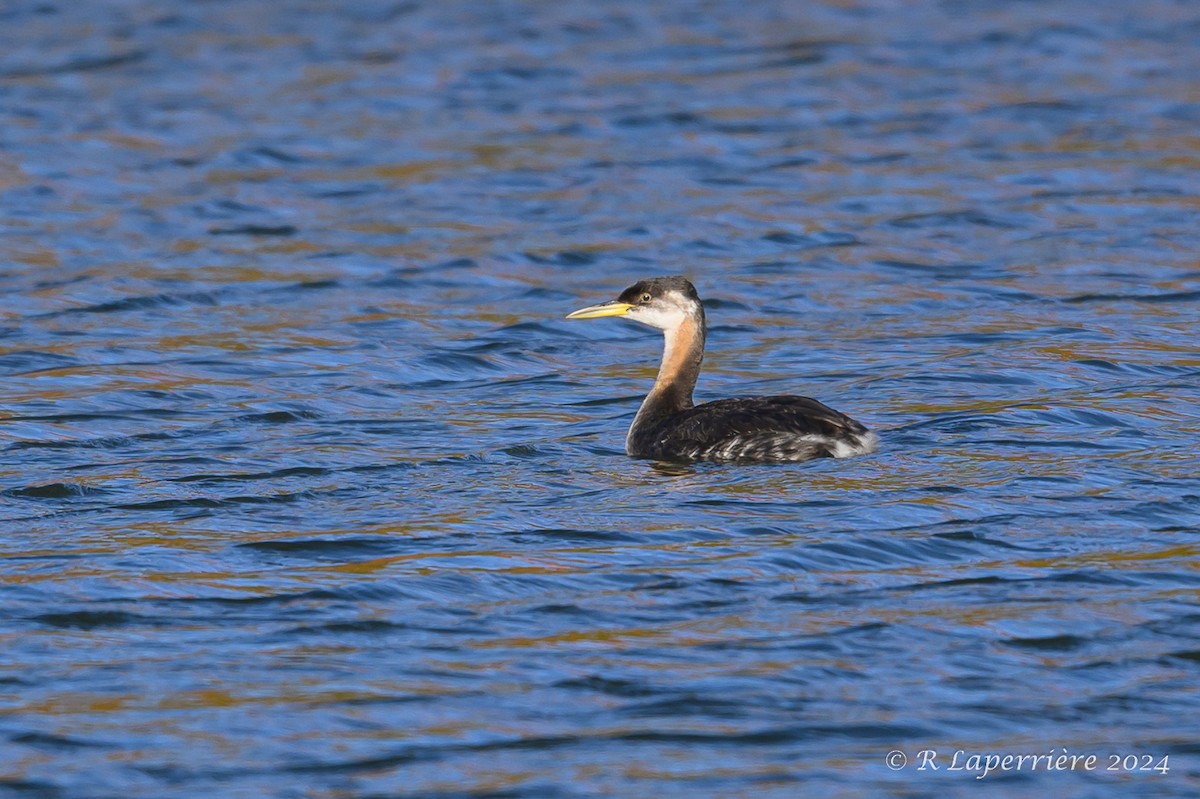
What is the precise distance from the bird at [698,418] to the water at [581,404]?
183mm

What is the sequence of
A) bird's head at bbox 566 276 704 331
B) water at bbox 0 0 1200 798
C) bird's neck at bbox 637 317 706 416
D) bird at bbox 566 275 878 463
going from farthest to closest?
bird's head at bbox 566 276 704 331 < bird's neck at bbox 637 317 706 416 < bird at bbox 566 275 878 463 < water at bbox 0 0 1200 798

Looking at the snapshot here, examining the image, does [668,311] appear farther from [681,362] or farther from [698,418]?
[698,418]

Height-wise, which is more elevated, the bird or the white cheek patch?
the white cheek patch

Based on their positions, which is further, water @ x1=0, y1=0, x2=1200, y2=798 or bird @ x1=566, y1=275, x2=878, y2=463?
bird @ x1=566, y1=275, x2=878, y2=463

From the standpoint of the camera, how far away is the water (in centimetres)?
767

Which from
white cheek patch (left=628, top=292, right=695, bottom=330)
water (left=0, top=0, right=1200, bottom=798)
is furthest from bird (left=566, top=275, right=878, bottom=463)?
water (left=0, top=0, right=1200, bottom=798)

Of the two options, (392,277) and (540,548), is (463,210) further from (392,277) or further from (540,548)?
(540,548)

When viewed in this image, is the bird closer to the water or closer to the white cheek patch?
the white cheek patch

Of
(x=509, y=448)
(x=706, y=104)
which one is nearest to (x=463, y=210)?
(x=706, y=104)

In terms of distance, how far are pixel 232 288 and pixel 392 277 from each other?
4.28 ft

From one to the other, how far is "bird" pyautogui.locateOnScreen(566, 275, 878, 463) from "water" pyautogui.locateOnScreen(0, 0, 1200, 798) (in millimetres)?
183

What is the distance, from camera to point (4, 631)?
8688 millimetres

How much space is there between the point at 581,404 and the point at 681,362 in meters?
0.99

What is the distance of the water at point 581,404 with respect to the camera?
7.67 meters
